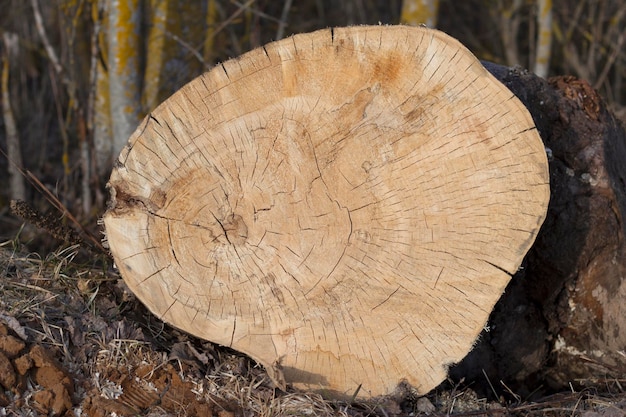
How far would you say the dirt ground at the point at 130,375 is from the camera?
208cm

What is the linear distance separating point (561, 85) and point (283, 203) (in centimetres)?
130

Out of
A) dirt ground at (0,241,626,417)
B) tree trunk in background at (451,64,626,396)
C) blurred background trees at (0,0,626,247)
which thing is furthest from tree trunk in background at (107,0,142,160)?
tree trunk in background at (451,64,626,396)

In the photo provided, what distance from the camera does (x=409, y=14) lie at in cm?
462

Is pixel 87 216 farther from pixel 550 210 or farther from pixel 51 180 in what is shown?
pixel 550 210

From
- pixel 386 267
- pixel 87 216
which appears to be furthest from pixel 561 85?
pixel 87 216

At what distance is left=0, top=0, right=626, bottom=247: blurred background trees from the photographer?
3.94 metres

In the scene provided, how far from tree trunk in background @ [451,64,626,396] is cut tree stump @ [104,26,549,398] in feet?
1.87

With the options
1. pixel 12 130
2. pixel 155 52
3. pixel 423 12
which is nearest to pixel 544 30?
pixel 423 12

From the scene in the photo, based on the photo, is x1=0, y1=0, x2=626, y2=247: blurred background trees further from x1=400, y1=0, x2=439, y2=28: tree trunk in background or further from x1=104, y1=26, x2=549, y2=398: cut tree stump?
x1=104, y1=26, x2=549, y2=398: cut tree stump

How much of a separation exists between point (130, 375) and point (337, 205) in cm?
88

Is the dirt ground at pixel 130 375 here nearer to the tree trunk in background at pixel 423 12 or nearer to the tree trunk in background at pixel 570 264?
the tree trunk in background at pixel 570 264

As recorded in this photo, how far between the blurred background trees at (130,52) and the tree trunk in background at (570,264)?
2.00 m

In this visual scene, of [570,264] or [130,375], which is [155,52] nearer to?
[130,375]

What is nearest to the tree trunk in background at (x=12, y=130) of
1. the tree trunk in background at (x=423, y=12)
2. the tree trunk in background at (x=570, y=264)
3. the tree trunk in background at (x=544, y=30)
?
the tree trunk in background at (x=423, y=12)
